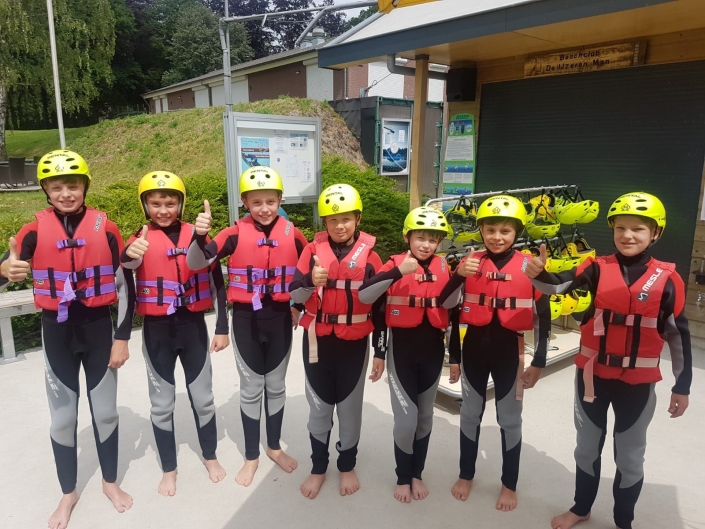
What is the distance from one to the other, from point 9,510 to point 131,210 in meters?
5.36

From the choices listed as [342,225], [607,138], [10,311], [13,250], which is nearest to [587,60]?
[607,138]

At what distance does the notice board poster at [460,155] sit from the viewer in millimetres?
8312

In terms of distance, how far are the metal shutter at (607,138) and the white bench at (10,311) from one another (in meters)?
6.67

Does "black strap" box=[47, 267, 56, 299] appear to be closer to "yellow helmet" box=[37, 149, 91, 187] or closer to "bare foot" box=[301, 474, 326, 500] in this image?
"yellow helmet" box=[37, 149, 91, 187]

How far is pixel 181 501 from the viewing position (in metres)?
3.38

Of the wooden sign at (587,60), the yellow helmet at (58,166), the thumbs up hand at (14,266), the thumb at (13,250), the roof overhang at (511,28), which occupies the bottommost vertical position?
the thumbs up hand at (14,266)

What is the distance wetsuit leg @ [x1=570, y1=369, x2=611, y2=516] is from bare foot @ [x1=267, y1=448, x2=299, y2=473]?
1.94m

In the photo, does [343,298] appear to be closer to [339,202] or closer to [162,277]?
[339,202]

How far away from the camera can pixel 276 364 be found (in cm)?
357

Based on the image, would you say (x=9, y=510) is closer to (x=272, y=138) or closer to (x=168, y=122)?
(x=272, y=138)

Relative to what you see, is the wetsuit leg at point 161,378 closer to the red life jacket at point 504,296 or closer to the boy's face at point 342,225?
the boy's face at point 342,225

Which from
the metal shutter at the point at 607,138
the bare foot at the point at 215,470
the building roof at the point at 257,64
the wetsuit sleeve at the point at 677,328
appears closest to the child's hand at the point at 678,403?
the wetsuit sleeve at the point at 677,328

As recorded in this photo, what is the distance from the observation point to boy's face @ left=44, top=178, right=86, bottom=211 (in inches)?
119

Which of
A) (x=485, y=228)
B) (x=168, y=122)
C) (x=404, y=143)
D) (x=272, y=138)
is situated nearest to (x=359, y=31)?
(x=272, y=138)
